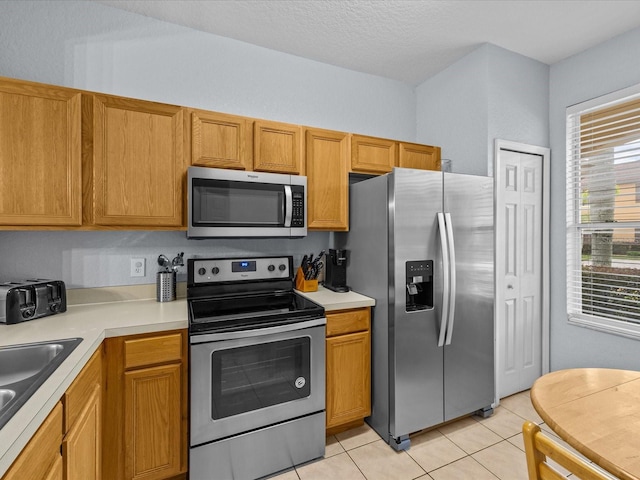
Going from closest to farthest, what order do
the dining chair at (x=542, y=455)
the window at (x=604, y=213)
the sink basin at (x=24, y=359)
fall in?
the dining chair at (x=542, y=455) → the sink basin at (x=24, y=359) → the window at (x=604, y=213)

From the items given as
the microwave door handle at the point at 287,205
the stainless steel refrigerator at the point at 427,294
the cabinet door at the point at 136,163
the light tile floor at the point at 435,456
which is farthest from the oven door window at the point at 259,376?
the cabinet door at the point at 136,163

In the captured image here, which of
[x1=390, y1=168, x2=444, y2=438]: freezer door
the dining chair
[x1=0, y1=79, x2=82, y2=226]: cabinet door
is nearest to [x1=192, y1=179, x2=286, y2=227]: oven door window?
[x1=0, y1=79, x2=82, y2=226]: cabinet door

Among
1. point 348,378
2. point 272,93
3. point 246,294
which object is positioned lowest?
point 348,378

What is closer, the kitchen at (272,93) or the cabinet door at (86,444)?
the cabinet door at (86,444)

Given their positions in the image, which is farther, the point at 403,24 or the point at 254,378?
the point at 403,24

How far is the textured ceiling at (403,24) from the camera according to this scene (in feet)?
6.96

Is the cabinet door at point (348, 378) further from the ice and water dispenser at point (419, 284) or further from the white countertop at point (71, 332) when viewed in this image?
the white countertop at point (71, 332)

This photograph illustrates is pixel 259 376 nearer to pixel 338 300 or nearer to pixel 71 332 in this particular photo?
pixel 338 300

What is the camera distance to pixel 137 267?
2.21m

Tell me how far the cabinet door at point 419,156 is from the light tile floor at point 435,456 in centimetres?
201

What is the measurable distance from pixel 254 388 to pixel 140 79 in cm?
214

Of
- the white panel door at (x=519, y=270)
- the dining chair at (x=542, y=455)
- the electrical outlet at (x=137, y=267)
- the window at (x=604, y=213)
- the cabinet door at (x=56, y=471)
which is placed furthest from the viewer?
the white panel door at (x=519, y=270)

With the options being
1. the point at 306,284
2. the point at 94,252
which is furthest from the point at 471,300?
the point at 94,252

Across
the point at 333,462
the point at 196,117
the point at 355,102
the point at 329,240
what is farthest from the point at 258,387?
the point at 355,102
